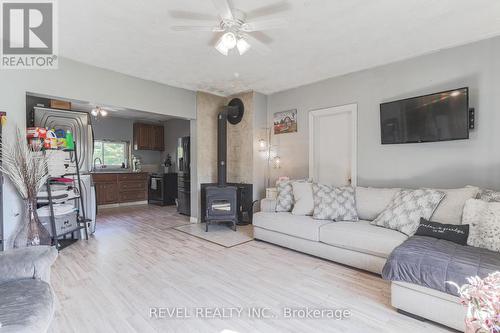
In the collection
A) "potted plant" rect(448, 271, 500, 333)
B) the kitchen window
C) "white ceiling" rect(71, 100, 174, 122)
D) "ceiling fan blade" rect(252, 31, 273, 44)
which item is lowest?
"potted plant" rect(448, 271, 500, 333)

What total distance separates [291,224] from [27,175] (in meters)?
3.39

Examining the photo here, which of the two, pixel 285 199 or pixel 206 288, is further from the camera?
pixel 285 199

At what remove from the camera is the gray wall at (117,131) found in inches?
269

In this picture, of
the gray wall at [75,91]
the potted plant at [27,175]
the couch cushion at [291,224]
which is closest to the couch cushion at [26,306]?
the potted plant at [27,175]

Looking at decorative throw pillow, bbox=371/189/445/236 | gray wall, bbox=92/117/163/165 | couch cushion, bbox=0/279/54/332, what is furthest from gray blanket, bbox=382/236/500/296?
gray wall, bbox=92/117/163/165

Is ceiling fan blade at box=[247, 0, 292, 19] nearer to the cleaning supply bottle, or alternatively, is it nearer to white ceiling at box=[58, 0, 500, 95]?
white ceiling at box=[58, 0, 500, 95]

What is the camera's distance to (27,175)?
9.61 feet

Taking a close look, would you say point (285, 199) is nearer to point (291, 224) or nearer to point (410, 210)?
point (291, 224)

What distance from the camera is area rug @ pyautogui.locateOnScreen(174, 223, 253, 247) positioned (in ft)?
12.4

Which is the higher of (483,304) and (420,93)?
(420,93)

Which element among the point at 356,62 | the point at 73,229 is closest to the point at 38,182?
the point at 73,229

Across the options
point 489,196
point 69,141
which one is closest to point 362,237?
point 489,196

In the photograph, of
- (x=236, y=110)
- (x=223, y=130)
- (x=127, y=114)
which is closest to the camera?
(x=223, y=130)

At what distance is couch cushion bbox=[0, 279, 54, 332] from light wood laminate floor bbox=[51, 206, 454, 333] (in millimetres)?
612
